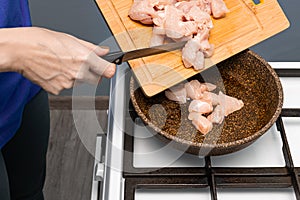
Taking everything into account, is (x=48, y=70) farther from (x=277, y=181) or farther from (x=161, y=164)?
(x=277, y=181)

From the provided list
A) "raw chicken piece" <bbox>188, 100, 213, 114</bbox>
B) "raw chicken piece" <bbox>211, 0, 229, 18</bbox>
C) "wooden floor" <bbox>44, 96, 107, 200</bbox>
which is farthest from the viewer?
"wooden floor" <bbox>44, 96, 107, 200</bbox>

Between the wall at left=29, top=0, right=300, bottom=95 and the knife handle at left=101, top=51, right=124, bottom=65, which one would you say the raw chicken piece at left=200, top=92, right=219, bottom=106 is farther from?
the wall at left=29, top=0, right=300, bottom=95

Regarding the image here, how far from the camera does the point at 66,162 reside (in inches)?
64.9

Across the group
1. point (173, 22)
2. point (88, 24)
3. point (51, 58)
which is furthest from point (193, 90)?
point (88, 24)

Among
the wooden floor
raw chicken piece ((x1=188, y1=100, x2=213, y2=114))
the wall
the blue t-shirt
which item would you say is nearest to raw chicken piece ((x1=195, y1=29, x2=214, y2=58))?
raw chicken piece ((x1=188, y1=100, x2=213, y2=114))

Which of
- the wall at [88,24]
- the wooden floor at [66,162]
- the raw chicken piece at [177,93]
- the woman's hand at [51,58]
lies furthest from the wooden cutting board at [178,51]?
the wooden floor at [66,162]

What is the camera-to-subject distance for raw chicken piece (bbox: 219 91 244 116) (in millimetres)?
887

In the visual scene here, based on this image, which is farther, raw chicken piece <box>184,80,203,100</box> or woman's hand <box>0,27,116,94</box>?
raw chicken piece <box>184,80,203,100</box>

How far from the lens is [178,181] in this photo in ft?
2.67

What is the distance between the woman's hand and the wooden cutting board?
123mm

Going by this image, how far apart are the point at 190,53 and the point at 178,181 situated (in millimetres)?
249

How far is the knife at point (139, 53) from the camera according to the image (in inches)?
32.2

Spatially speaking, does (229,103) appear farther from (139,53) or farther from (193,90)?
(139,53)

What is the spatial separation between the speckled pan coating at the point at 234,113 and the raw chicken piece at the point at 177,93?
0.04 feet
